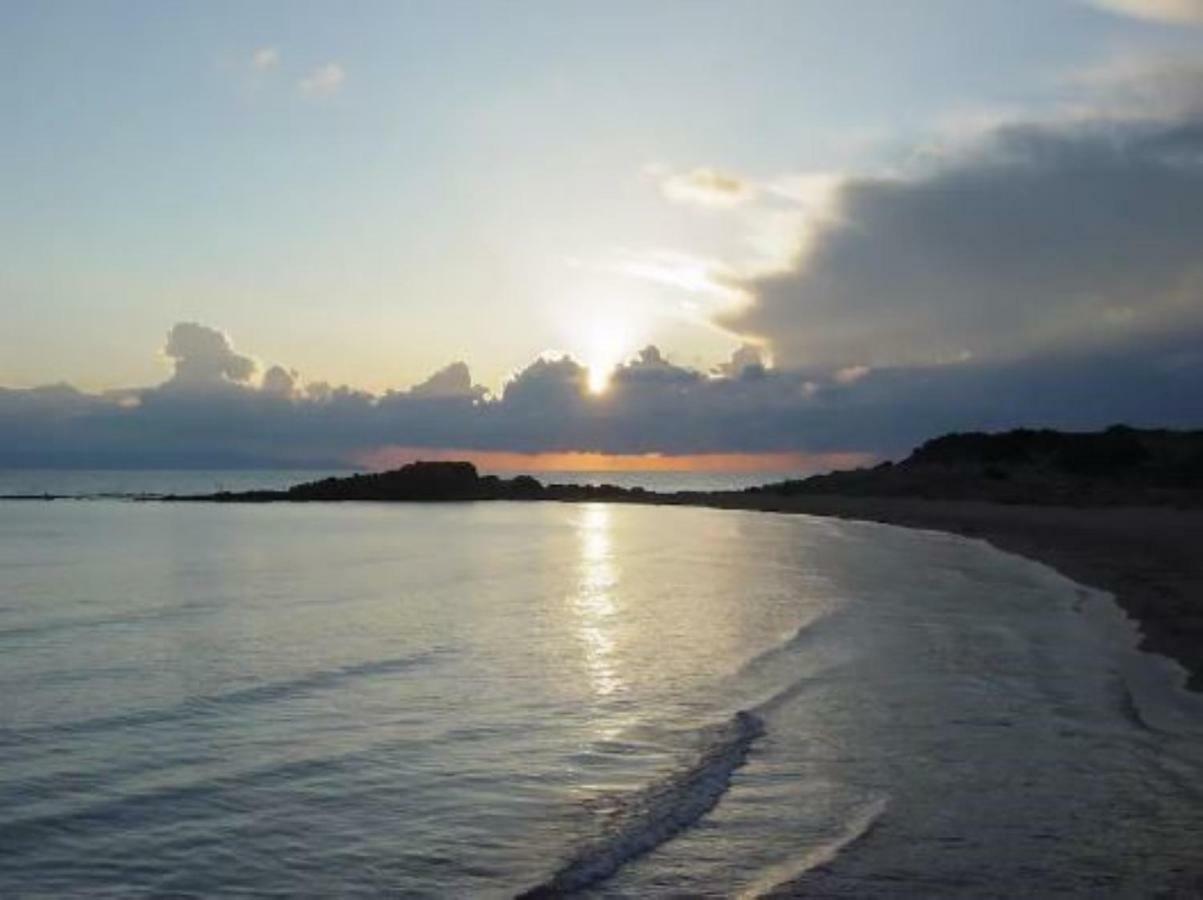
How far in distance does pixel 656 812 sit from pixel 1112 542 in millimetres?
44598

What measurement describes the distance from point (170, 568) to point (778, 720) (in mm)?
33681

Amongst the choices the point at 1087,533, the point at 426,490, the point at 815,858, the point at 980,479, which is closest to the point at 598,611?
the point at 815,858

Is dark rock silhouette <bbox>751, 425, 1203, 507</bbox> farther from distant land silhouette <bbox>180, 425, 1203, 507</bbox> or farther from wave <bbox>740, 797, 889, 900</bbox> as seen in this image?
wave <bbox>740, 797, 889, 900</bbox>

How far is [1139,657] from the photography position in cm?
2138

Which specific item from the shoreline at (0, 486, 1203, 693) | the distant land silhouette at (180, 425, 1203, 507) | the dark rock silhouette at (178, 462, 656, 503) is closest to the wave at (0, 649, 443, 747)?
the shoreline at (0, 486, 1203, 693)

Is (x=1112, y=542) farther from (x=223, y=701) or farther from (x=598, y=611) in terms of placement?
(x=223, y=701)

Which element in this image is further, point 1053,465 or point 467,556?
point 1053,465

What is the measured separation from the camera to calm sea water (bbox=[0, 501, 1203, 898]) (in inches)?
404

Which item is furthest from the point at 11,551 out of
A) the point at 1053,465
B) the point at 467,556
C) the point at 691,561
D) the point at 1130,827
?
the point at 1053,465

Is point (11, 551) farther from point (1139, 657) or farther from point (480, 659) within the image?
point (1139, 657)

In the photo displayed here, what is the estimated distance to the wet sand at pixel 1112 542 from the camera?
84.3ft

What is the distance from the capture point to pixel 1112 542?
51156 millimetres

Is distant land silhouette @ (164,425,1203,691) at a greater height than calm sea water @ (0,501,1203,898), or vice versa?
distant land silhouette @ (164,425,1203,691)

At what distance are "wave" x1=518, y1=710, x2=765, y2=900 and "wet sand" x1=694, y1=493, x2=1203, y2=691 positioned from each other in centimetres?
873
